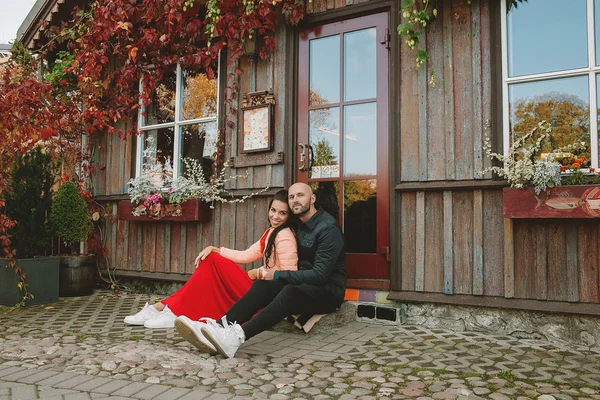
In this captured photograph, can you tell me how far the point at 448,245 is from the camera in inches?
158

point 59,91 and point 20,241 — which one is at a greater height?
point 59,91

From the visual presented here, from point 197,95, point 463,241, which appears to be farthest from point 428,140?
point 197,95

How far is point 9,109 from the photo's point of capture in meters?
4.49

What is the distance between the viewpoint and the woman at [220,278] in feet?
12.3

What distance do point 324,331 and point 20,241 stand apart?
11.3 ft

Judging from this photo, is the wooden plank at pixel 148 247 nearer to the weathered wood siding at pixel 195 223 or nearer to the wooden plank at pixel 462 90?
the weathered wood siding at pixel 195 223

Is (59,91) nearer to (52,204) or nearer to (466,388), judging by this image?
(52,204)

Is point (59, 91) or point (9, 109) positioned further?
point (59, 91)

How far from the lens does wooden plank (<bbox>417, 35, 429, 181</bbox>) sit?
414 centimetres

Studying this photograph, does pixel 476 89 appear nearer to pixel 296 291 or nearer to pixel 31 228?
pixel 296 291

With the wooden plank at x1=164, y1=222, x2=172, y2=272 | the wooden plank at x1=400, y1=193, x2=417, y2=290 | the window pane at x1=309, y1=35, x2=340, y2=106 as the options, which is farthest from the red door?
the wooden plank at x1=164, y1=222, x2=172, y2=272

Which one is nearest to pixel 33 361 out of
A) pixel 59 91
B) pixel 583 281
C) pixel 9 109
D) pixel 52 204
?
pixel 9 109

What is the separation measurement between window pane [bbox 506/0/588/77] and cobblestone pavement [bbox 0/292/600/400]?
210 centimetres

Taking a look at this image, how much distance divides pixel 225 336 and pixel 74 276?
3.39 meters
